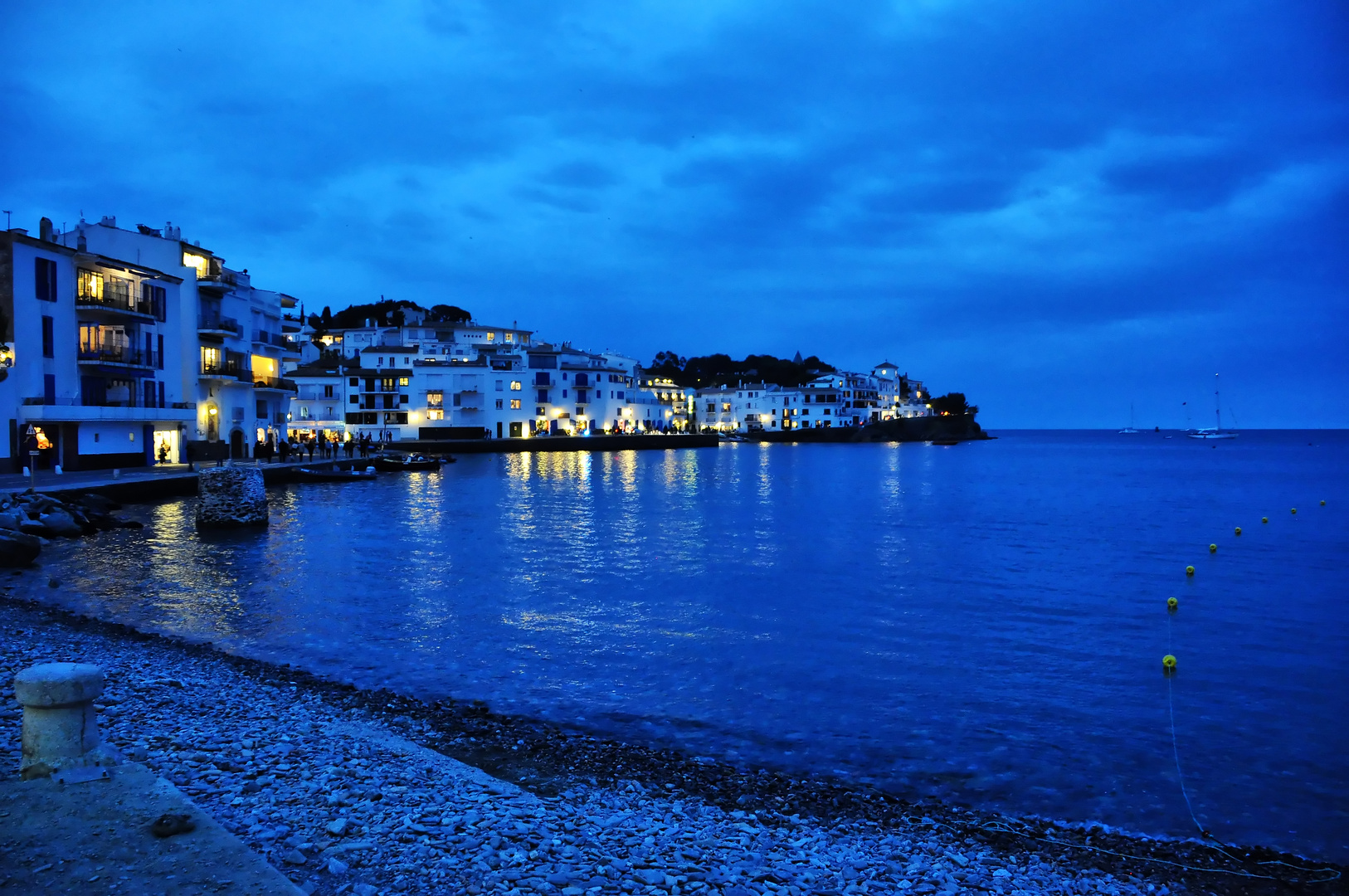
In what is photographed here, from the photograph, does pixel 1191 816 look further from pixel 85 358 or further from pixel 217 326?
pixel 217 326

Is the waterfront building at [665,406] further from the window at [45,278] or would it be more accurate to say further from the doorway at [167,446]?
the window at [45,278]

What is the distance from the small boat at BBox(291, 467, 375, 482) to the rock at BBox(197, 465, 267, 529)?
22.0 meters

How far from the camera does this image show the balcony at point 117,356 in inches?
1620

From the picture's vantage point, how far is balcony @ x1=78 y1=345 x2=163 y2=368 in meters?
41.2

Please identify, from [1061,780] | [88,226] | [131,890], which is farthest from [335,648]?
[88,226]

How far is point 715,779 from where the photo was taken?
29.5 ft

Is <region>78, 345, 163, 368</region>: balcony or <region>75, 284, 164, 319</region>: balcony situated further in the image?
<region>78, 345, 163, 368</region>: balcony

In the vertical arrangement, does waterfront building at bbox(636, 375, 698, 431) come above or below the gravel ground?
above

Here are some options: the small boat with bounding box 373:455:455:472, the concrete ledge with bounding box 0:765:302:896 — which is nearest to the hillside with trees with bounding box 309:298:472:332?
the small boat with bounding box 373:455:455:472

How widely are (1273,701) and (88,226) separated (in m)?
61.0

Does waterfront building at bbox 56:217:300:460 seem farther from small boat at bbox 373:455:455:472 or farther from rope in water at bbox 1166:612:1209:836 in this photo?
rope in water at bbox 1166:612:1209:836

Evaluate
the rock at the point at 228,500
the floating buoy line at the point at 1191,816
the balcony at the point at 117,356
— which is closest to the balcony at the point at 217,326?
the balcony at the point at 117,356

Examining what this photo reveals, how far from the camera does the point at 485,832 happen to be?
6.73 metres

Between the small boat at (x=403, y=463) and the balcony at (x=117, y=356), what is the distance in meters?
21.0
